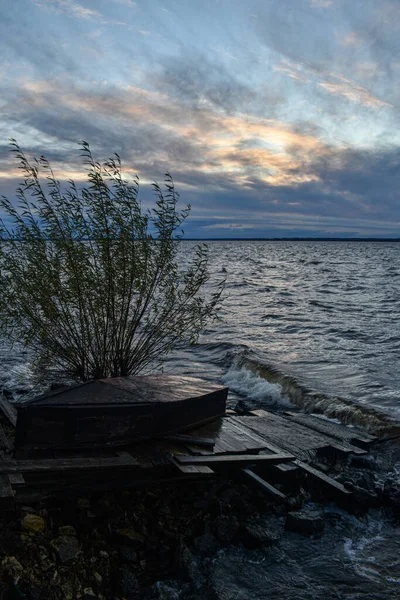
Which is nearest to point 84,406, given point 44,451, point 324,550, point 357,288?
point 44,451

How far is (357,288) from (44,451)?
155ft

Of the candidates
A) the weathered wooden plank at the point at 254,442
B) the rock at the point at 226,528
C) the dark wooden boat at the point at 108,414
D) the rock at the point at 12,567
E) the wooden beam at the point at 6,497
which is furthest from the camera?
the weathered wooden plank at the point at 254,442

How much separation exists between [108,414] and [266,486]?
275 centimetres

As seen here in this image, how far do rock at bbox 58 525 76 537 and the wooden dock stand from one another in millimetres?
518

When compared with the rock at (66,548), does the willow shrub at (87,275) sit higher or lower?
higher

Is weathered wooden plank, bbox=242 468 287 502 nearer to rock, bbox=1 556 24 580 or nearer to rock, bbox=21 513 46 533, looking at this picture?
rock, bbox=21 513 46 533

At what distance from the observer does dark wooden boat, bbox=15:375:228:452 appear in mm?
7125

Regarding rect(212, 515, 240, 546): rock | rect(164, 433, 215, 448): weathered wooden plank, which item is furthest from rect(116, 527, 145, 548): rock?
rect(164, 433, 215, 448): weathered wooden plank

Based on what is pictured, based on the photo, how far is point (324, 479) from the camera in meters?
8.43

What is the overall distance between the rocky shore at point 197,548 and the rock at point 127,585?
1 cm

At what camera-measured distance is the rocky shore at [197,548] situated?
5.73m

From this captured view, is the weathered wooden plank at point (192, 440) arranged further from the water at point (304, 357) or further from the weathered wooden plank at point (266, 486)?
the water at point (304, 357)

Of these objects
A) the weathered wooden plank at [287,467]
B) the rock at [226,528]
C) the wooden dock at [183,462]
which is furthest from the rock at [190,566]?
the weathered wooden plank at [287,467]

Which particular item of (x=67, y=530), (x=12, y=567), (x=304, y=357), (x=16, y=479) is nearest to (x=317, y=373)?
(x=304, y=357)
